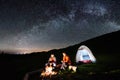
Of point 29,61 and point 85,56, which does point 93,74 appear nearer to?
point 85,56

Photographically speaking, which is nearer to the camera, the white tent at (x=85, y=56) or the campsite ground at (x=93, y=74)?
the campsite ground at (x=93, y=74)

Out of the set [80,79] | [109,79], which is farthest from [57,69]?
[109,79]

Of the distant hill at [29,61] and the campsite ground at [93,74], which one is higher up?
the distant hill at [29,61]

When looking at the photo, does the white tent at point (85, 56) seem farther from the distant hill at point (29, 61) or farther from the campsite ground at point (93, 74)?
the campsite ground at point (93, 74)

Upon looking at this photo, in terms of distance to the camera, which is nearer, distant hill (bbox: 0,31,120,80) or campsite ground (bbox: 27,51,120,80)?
campsite ground (bbox: 27,51,120,80)

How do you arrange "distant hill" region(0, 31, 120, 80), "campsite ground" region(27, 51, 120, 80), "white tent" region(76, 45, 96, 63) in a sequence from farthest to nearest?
"white tent" region(76, 45, 96, 63)
"distant hill" region(0, 31, 120, 80)
"campsite ground" region(27, 51, 120, 80)

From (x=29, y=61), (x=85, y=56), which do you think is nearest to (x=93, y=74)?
(x=85, y=56)

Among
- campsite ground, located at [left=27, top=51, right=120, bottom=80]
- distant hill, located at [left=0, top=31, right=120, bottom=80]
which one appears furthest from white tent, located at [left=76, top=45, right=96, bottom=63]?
campsite ground, located at [left=27, top=51, right=120, bottom=80]

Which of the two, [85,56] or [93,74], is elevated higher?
[85,56]

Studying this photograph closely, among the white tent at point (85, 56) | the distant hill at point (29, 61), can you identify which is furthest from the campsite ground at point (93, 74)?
the white tent at point (85, 56)

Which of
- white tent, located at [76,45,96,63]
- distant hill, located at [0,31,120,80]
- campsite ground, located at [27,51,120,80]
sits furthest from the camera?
white tent, located at [76,45,96,63]

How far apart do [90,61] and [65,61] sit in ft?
14.0

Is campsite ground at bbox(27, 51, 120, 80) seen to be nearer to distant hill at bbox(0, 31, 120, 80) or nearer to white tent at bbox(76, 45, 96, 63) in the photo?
distant hill at bbox(0, 31, 120, 80)

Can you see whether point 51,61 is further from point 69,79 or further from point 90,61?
point 69,79
